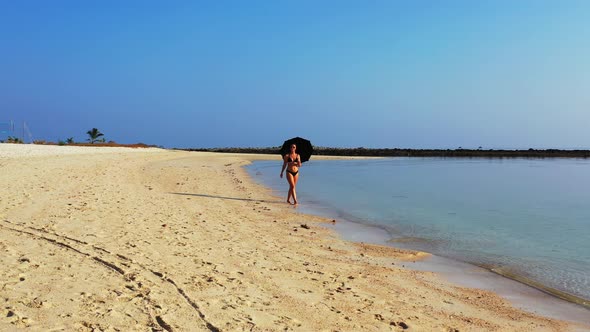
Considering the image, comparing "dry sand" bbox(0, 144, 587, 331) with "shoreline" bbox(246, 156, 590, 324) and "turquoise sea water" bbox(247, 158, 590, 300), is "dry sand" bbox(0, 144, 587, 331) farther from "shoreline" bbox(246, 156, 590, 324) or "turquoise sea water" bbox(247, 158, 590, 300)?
"turquoise sea water" bbox(247, 158, 590, 300)

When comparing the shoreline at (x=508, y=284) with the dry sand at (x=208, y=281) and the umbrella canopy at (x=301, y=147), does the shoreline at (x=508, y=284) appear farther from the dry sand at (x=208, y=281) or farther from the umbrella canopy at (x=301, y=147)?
the umbrella canopy at (x=301, y=147)

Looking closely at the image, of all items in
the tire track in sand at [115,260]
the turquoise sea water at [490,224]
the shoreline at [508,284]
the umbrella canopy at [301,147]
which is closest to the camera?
the tire track in sand at [115,260]

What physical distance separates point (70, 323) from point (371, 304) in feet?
10.9

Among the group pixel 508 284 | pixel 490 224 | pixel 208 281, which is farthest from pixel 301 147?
pixel 208 281

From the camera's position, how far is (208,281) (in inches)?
228

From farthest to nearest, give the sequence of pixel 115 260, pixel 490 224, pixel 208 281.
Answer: pixel 490 224
pixel 115 260
pixel 208 281

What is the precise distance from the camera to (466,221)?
13.9 m

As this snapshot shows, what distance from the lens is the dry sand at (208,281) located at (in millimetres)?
4555

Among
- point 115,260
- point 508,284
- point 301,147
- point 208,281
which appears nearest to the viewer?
point 208,281

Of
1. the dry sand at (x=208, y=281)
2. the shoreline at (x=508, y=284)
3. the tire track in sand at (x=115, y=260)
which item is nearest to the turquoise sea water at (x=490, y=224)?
the shoreline at (x=508, y=284)

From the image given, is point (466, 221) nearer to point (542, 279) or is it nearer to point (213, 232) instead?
point (542, 279)

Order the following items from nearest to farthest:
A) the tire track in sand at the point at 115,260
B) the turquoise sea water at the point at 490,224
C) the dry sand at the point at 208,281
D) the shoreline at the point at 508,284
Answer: the tire track in sand at the point at 115,260 → the dry sand at the point at 208,281 → the shoreline at the point at 508,284 → the turquoise sea water at the point at 490,224

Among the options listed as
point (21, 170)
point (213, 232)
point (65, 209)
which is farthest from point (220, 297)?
point (21, 170)

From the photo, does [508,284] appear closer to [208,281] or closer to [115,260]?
[208,281]
